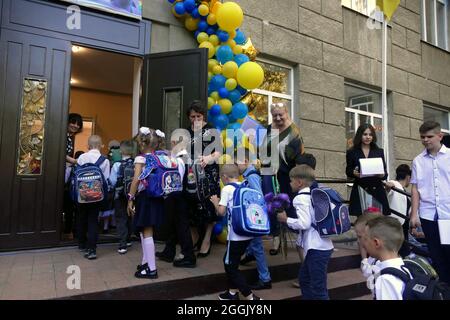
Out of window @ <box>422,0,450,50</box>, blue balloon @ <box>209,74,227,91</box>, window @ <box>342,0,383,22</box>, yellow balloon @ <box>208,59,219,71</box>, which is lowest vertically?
blue balloon @ <box>209,74,227,91</box>

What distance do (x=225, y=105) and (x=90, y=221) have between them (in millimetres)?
2209

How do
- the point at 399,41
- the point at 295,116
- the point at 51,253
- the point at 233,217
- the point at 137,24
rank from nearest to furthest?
the point at 233,217
the point at 51,253
the point at 137,24
the point at 295,116
the point at 399,41

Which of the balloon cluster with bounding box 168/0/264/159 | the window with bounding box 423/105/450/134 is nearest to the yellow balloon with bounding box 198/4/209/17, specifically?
the balloon cluster with bounding box 168/0/264/159

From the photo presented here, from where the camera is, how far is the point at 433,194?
3.23 meters

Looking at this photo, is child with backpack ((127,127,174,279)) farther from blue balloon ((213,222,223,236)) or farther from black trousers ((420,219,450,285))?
black trousers ((420,219,450,285))

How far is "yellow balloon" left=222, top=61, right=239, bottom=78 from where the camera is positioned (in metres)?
4.55

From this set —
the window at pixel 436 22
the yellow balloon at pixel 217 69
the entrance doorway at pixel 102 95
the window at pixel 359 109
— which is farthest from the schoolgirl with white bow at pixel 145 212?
the window at pixel 436 22

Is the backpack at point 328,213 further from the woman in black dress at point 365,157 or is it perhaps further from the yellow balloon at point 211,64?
the yellow balloon at point 211,64

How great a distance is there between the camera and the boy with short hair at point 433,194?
124 inches

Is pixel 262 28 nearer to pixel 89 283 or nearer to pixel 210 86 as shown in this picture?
pixel 210 86

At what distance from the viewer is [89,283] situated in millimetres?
3027

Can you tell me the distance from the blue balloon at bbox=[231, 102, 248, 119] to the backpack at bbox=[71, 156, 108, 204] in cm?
186

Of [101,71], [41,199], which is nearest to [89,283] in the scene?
[41,199]
